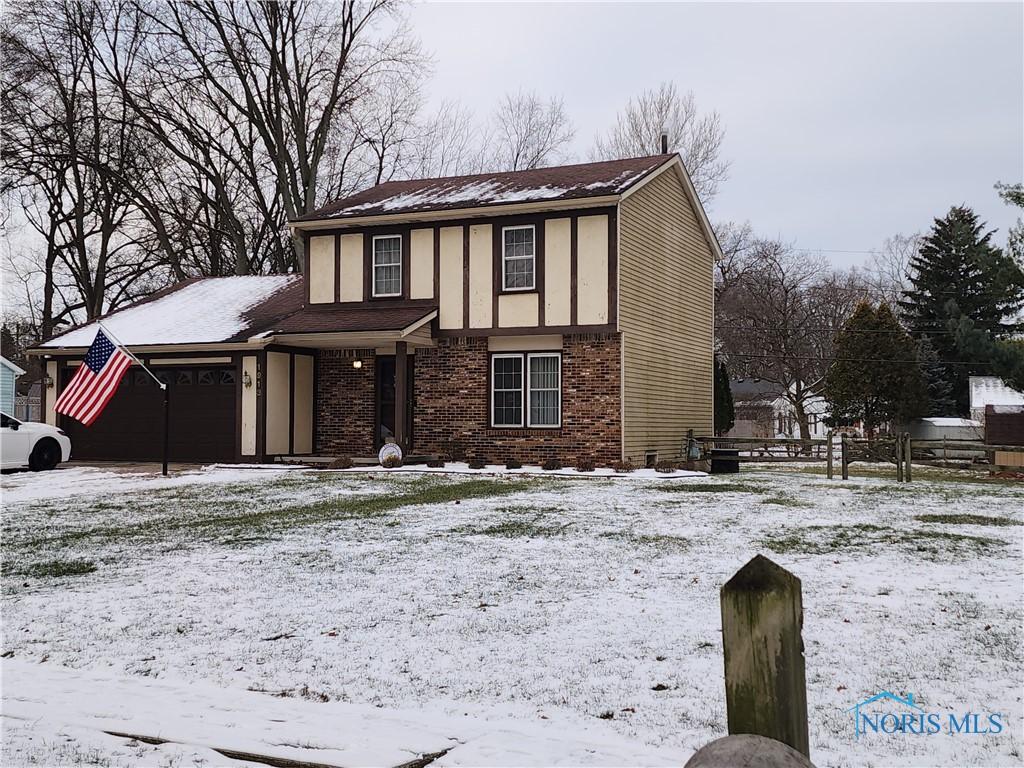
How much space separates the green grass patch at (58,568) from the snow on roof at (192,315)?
44.9ft

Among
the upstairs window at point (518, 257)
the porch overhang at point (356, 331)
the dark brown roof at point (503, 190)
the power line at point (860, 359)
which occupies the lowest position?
the porch overhang at point (356, 331)

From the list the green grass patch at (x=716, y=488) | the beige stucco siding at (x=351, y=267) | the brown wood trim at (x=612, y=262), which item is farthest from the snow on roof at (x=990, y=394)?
the beige stucco siding at (x=351, y=267)

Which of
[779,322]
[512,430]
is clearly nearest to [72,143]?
[512,430]

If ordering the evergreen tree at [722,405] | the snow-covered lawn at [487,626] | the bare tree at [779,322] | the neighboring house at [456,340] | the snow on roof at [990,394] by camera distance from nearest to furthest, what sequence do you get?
1. the snow-covered lawn at [487,626]
2. the neighboring house at [456,340]
3. the evergreen tree at [722,405]
4. the snow on roof at [990,394]
5. the bare tree at [779,322]

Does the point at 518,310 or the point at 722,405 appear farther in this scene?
the point at 722,405

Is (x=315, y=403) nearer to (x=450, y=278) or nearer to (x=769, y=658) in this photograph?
(x=450, y=278)

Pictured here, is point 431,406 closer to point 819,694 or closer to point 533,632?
point 533,632

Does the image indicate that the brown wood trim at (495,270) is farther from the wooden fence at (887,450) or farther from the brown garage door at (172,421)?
the brown garage door at (172,421)

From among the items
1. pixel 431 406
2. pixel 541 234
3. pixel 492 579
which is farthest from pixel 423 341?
pixel 492 579

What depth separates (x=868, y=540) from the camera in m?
9.33

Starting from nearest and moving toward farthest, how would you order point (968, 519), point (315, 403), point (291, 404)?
point (968, 519) → point (291, 404) → point (315, 403)

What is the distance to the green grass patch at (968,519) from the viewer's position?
35.8ft

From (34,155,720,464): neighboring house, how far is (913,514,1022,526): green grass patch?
8.50 meters

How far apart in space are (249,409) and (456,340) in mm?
5058
